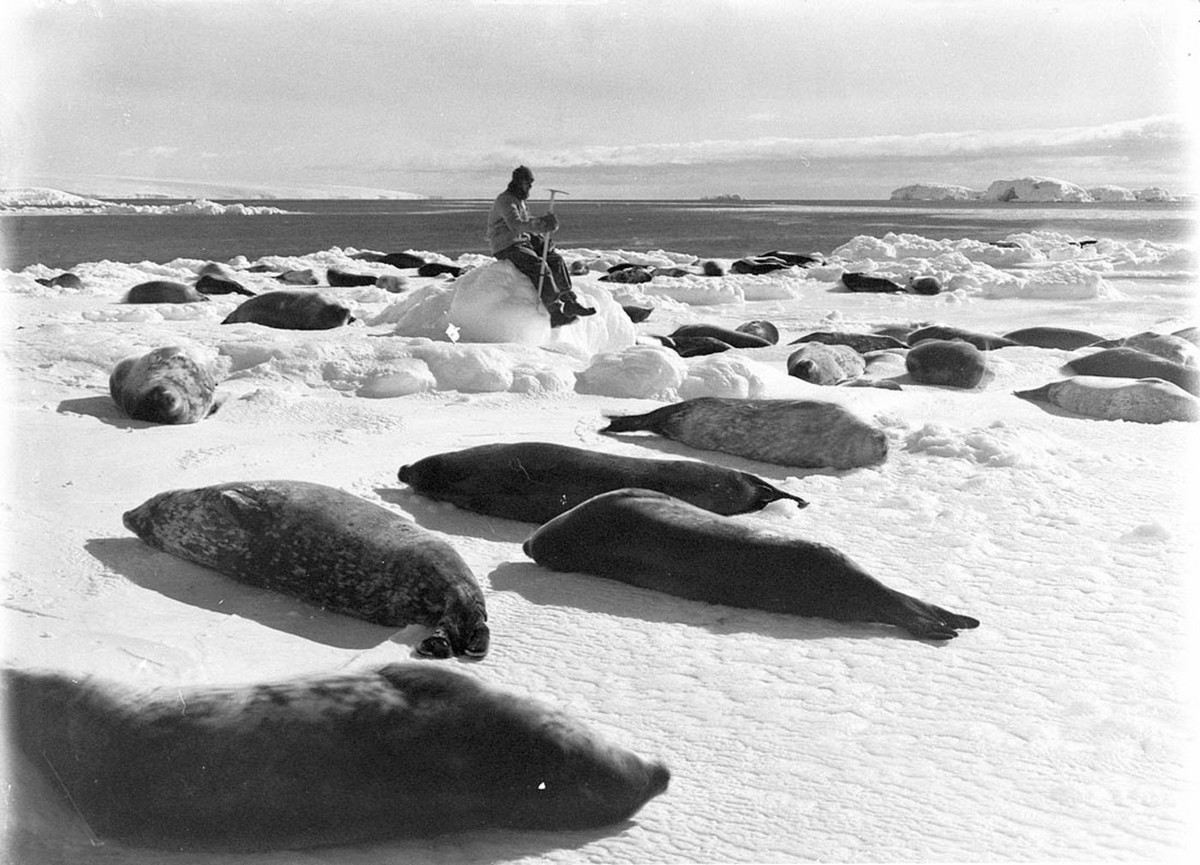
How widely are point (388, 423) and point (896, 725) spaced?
12.2 feet

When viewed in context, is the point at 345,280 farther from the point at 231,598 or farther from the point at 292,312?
the point at 231,598

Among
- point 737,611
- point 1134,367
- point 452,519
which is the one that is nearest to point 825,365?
point 1134,367

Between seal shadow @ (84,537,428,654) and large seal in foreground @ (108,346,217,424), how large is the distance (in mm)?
2006

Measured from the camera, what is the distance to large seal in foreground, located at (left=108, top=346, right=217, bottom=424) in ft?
19.1

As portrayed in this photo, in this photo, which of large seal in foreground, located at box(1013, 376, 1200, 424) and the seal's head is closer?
large seal in foreground, located at box(1013, 376, 1200, 424)

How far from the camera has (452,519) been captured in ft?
14.7

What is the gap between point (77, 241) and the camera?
129ft

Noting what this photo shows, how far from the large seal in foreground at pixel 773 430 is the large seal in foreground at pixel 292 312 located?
5.28 m

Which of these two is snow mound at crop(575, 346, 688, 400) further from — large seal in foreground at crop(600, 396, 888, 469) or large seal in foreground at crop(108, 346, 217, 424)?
large seal in foreground at crop(108, 346, 217, 424)

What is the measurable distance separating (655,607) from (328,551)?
1.03 m

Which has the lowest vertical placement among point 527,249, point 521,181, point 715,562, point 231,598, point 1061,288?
point 231,598

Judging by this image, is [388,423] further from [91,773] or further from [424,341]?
[91,773]

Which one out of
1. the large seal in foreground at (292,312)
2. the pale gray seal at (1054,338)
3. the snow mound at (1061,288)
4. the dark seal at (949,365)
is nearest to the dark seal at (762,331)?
the pale gray seal at (1054,338)

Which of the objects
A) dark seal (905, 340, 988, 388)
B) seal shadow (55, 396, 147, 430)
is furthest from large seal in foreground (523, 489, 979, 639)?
dark seal (905, 340, 988, 388)
